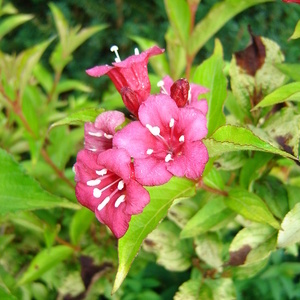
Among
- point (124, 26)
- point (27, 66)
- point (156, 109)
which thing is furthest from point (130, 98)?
point (124, 26)

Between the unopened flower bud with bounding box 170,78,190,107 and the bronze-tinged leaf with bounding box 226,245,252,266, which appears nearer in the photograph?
the unopened flower bud with bounding box 170,78,190,107

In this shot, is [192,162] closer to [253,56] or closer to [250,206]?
[250,206]

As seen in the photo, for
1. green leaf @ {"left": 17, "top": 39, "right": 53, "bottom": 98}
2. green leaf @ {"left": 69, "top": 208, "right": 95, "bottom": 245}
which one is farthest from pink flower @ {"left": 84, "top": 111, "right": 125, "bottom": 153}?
green leaf @ {"left": 17, "top": 39, "right": 53, "bottom": 98}

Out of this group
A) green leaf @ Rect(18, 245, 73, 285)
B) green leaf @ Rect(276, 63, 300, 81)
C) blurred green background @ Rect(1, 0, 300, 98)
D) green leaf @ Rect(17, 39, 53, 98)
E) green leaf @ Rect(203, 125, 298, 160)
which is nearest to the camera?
green leaf @ Rect(203, 125, 298, 160)

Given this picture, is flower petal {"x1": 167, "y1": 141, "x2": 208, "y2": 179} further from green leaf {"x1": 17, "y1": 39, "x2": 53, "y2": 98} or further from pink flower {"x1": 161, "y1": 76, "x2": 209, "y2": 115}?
green leaf {"x1": 17, "y1": 39, "x2": 53, "y2": 98}

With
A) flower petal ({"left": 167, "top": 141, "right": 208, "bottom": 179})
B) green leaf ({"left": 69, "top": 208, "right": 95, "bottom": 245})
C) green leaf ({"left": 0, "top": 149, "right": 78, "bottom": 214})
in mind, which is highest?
flower petal ({"left": 167, "top": 141, "right": 208, "bottom": 179})

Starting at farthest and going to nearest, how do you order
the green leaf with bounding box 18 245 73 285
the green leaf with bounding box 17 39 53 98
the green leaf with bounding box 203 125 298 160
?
the green leaf with bounding box 17 39 53 98
the green leaf with bounding box 18 245 73 285
the green leaf with bounding box 203 125 298 160

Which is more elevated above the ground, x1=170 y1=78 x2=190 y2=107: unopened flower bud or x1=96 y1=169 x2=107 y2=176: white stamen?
x1=170 y1=78 x2=190 y2=107: unopened flower bud

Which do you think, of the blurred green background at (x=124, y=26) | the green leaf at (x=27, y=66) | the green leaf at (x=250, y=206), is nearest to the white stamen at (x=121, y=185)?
the green leaf at (x=250, y=206)
